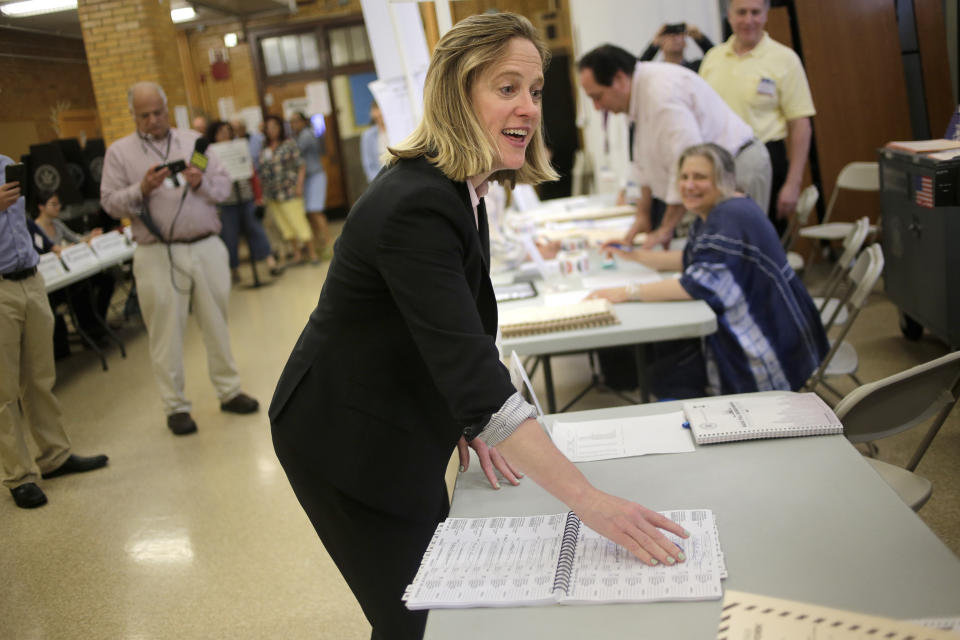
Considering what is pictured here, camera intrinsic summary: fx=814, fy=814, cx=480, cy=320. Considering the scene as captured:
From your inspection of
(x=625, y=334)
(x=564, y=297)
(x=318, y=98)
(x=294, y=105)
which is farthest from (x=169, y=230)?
(x=294, y=105)

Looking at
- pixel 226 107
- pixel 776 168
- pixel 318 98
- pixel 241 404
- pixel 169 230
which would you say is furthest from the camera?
pixel 318 98

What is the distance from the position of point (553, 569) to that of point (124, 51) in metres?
3.96

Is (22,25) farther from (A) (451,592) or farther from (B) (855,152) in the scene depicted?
(B) (855,152)

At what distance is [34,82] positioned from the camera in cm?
320

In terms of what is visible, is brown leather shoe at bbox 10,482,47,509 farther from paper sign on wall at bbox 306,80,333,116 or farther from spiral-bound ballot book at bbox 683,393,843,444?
paper sign on wall at bbox 306,80,333,116

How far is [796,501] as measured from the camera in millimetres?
1409

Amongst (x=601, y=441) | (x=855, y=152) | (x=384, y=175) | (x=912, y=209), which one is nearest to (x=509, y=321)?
(x=601, y=441)

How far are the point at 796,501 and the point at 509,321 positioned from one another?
4.82 ft

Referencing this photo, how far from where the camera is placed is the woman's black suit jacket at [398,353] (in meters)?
1.24

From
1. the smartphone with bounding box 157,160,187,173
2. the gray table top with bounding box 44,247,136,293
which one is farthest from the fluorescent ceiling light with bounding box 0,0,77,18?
the gray table top with bounding box 44,247,136,293

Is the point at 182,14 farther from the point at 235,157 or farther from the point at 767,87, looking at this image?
the point at 235,157

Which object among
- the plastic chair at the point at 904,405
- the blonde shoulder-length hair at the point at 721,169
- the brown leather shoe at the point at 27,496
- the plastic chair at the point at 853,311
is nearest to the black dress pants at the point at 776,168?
the plastic chair at the point at 853,311

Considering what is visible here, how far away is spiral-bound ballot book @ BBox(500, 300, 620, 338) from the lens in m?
2.70

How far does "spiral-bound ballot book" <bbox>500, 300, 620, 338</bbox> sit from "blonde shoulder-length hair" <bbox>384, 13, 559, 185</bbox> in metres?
1.34
